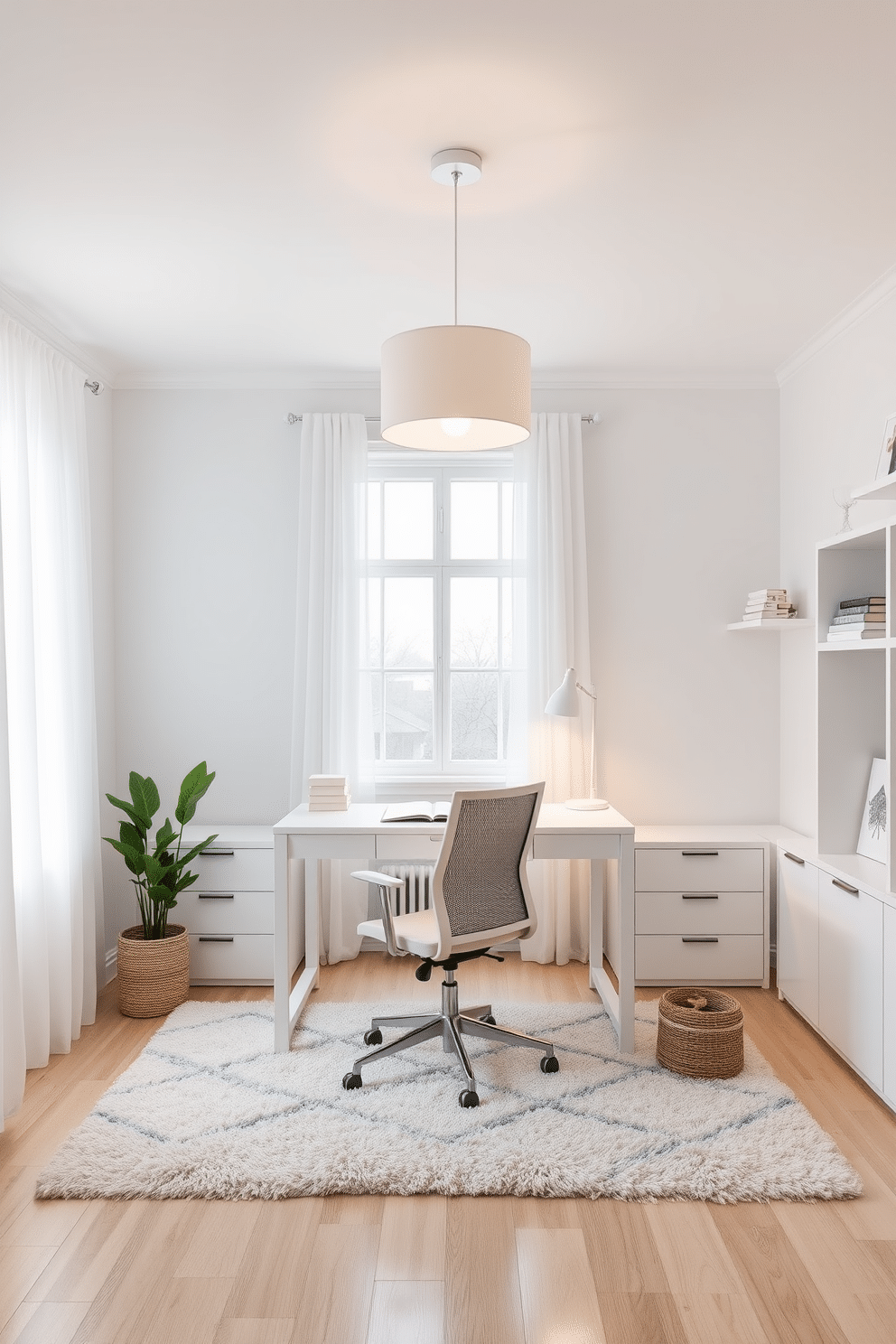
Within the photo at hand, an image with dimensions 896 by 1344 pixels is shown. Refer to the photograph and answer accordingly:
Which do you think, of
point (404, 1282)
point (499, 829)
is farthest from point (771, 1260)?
point (499, 829)

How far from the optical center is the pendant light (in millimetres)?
2584

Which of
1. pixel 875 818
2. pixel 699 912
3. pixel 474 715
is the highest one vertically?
pixel 474 715

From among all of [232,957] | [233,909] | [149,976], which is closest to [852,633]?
[233,909]

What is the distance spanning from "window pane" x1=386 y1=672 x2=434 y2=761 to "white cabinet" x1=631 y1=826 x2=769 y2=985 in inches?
47.7

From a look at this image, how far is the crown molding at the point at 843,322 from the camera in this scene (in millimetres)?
→ 3386

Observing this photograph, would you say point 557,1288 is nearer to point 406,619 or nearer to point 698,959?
point 698,959

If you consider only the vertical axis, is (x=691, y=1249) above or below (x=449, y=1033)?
below

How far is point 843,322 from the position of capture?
375 cm

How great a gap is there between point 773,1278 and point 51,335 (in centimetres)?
403

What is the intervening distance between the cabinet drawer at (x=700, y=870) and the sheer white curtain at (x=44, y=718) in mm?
2342

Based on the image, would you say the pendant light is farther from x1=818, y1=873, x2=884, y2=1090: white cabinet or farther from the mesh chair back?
x1=818, y1=873, x2=884, y2=1090: white cabinet

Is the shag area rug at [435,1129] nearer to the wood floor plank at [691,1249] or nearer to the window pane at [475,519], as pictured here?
the wood floor plank at [691,1249]

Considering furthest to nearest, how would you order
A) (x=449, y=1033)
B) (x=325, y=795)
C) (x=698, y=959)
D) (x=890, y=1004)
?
(x=698, y=959) < (x=325, y=795) < (x=449, y=1033) < (x=890, y=1004)

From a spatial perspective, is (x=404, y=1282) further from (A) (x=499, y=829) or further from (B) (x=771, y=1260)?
(A) (x=499, y=829)
